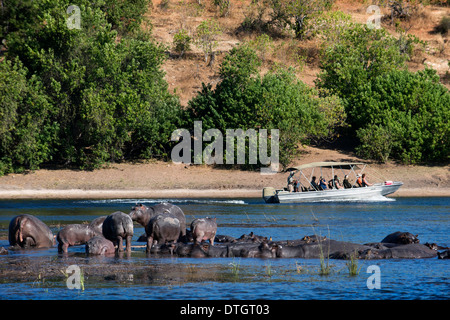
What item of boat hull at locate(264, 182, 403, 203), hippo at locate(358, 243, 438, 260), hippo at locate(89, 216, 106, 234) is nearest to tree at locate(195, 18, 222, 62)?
boat hull at locate(264, 182, 403, 203)

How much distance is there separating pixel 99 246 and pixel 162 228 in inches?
85.6

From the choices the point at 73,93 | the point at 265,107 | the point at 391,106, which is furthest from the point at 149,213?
the point at 391,106

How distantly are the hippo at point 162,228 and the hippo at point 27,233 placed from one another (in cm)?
369

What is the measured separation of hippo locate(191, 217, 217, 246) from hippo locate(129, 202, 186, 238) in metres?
1.16

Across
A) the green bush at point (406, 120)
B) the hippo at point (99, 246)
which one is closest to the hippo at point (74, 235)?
the hippo at point (99, 246)

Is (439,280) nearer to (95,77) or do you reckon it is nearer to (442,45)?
(95,77)

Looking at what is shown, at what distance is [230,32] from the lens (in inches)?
3206

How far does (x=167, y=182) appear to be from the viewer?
4978 cm

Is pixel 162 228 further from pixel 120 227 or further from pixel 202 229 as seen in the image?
pixel 120 227

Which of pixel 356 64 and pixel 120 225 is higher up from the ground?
pixel 356 64

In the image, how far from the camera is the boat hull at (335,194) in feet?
143

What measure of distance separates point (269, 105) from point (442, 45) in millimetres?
36566

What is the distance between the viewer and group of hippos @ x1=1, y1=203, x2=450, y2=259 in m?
20.7

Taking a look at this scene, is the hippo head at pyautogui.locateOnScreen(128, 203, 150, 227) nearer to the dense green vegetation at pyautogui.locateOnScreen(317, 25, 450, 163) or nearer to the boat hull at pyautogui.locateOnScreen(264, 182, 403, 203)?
the boat hull at pyautogui.locateOnScreen(264, 182, 403, 203)
